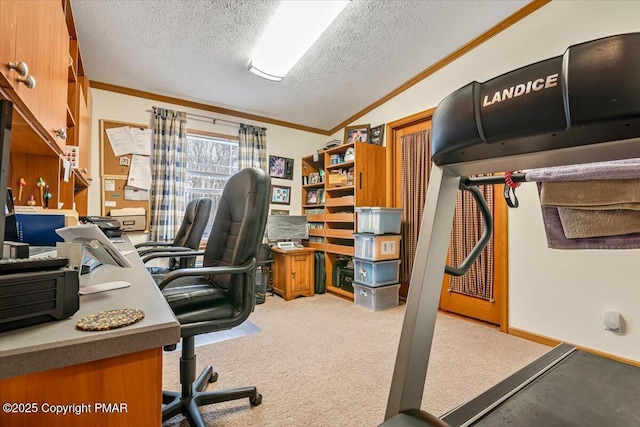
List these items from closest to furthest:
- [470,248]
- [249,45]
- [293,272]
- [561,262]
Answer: [561,262]
[249,45]
[470,248]
[293,272]

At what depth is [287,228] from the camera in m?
4.03

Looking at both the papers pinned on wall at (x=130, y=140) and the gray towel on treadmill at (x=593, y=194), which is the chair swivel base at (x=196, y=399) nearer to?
the gray towel on treadmill at (x=593, y=194)

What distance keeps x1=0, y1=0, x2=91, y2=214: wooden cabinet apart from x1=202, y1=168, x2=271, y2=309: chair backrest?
0.81 m

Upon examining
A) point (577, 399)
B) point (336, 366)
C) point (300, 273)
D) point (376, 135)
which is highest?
point (376, 135)

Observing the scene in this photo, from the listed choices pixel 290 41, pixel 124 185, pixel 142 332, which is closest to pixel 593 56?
pixel 142 332

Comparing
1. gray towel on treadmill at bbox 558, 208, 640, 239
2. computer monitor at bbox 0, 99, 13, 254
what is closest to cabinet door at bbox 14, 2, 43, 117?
computer monitor at bbox 0, 99, 13, 254

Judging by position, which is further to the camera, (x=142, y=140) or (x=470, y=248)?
(x=142, y=140)

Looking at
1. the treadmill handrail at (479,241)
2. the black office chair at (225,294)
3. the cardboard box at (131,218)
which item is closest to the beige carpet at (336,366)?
the black office chair at (225,294)

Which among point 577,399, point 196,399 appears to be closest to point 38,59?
point 196,399

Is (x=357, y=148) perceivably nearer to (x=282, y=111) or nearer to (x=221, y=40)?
(x=282, y=111)

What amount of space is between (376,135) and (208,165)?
91.4 inches

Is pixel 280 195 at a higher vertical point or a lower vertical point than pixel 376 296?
higher

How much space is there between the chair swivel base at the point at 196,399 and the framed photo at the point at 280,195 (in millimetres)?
2893

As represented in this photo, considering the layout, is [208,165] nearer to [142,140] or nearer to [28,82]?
[142,140]
